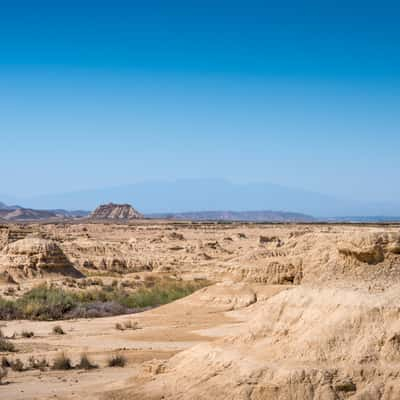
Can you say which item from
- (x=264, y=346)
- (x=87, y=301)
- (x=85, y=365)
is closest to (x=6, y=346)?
(x=85, y=365)

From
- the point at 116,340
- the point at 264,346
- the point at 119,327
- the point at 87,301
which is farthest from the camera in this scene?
the point at 87,301

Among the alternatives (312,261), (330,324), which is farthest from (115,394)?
(312,261)

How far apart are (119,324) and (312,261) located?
19.4 feet

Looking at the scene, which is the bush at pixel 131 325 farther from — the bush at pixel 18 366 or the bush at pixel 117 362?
the bush at pixel 18 366

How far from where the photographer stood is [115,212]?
179500 mm

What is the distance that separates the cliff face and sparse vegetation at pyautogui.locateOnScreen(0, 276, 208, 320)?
140586mm

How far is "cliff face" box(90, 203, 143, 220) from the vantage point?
177 metres

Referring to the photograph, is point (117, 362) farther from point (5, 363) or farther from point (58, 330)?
point (58, 330)

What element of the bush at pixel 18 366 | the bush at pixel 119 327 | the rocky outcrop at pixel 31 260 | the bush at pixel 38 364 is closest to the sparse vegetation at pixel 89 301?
the rocky outcrop at pixel 31 260

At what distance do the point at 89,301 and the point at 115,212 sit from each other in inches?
5937

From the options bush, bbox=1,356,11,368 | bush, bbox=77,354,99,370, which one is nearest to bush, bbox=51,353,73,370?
bush, bbox=77,354,99,370

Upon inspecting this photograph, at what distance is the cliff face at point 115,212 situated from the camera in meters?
177

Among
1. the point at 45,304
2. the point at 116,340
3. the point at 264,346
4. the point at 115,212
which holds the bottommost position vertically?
the point at 116,340

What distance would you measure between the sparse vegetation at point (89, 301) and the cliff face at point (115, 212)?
14059 cm
